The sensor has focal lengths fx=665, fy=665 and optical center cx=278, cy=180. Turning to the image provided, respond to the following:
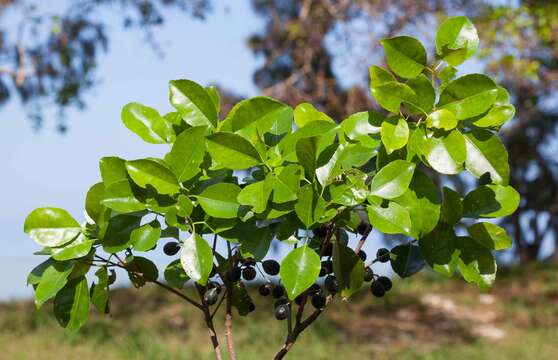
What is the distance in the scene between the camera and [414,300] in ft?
28.3

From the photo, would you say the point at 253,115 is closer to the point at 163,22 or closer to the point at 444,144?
the point at 444,144

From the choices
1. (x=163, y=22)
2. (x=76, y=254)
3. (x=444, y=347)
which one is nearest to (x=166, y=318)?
(x=444, y=347)

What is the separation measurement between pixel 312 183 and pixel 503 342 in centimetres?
623

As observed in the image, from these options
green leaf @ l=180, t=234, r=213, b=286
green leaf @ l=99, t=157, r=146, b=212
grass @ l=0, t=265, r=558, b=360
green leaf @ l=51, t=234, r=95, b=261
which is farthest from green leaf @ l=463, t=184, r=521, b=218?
grass @ l=0, t=265, r=558, b=360

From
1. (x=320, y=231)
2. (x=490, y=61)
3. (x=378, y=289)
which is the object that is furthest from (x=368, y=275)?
(x=490, y=61)

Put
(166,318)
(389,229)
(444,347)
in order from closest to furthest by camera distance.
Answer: (389,229), (444,347), (166,318)

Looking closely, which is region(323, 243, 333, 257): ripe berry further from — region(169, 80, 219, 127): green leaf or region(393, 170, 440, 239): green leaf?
region(169, 80, 219, 127): green leaf

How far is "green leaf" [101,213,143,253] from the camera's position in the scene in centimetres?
121

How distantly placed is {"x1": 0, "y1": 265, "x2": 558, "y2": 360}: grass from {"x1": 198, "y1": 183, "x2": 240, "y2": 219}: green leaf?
4.55m

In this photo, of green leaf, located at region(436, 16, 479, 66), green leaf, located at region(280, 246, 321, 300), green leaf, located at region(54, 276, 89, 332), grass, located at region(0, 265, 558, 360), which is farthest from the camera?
grass, located at region(0, 265, 558, 360)

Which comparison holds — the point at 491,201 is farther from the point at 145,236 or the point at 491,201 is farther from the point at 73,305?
the point at 73,305

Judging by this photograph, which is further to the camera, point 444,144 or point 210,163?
point 210,163

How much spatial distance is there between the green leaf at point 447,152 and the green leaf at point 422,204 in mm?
47

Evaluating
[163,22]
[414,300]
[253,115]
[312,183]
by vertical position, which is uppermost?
[253,115]
